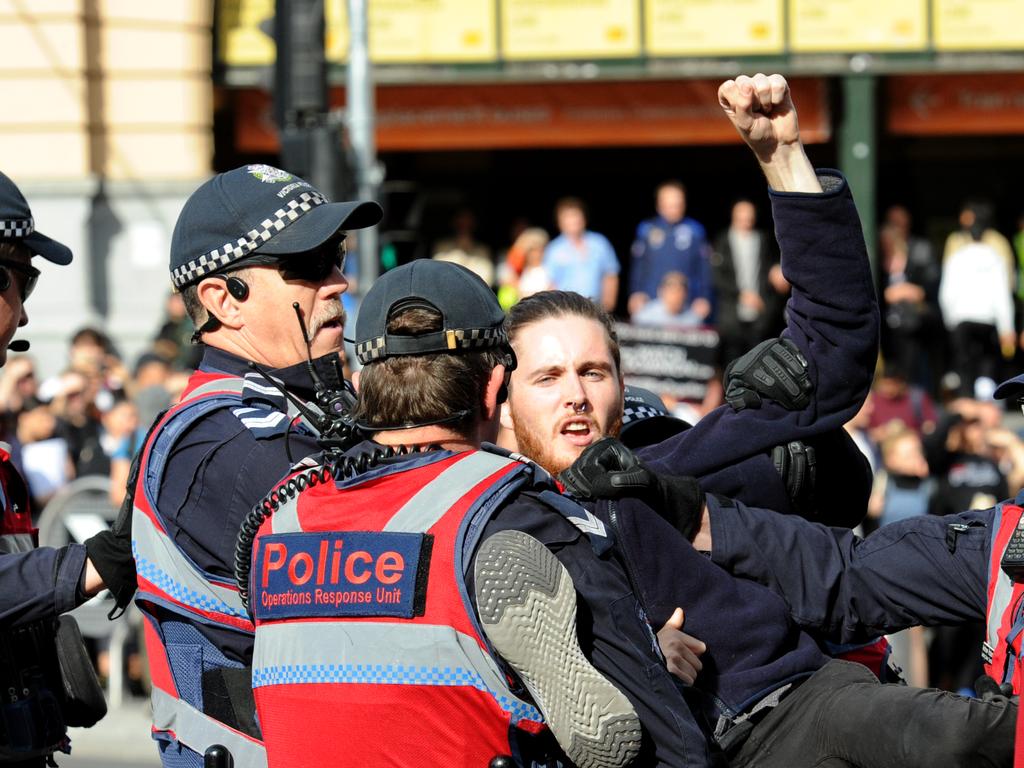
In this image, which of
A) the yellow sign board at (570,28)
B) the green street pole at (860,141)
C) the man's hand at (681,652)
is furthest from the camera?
the yellow sign board at (570,28)

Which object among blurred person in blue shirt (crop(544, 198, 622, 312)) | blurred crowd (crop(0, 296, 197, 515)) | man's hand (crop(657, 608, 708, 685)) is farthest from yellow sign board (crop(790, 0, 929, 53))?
man's hand (crop(657, 608, 708, 685))

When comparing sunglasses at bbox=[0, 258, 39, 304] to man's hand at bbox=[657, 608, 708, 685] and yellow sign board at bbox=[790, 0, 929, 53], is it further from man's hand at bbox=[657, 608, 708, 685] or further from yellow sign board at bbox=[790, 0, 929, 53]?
yellow sign board at bbox=[790, 0, 929, 53]

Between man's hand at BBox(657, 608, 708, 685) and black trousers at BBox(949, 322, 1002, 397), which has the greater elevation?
man's hand at BBox(657, 608, 708, 685)

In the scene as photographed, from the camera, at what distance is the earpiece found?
3.76 m

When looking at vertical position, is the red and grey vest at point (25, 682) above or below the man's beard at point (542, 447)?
below

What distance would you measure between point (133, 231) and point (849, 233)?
13.3 metres

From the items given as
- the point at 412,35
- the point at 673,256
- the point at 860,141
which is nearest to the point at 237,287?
the point at 673,256

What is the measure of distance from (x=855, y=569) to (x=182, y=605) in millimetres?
1376

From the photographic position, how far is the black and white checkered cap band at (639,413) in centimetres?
420

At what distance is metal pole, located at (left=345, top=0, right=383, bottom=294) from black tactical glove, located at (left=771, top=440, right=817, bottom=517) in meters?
8.07

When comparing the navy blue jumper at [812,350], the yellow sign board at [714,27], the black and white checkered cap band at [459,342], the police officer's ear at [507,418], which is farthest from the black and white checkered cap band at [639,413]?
the yellow sign board at [714,27]

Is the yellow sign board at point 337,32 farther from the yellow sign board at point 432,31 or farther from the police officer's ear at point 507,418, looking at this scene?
the police officer's ear at point 507,418

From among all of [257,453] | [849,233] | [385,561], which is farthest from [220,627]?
[849,233]

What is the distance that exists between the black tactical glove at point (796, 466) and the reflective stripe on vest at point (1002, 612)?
460mm
